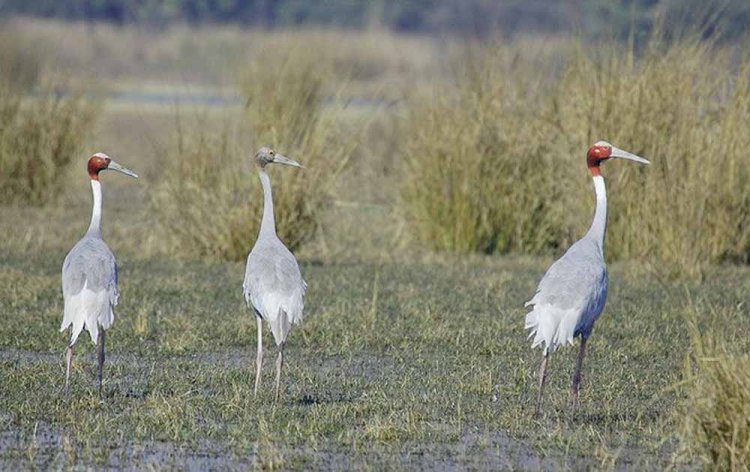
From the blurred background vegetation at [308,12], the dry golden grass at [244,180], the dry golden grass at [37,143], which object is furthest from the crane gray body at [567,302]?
the blurred background vegetation at [308,12]

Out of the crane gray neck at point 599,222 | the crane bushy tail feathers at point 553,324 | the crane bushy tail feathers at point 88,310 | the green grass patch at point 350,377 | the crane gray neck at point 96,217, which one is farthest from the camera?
the crane gray neck at point 96,217

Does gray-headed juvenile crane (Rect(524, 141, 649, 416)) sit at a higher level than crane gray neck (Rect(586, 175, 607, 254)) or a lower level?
lower

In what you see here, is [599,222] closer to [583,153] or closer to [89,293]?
[89,293]

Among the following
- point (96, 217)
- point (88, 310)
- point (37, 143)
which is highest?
point (96, 217)

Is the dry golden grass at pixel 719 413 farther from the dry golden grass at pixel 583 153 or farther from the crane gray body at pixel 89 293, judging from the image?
the dry golden grass at pixel 583 153

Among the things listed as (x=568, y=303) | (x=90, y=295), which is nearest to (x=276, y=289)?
(x=90, y=295)

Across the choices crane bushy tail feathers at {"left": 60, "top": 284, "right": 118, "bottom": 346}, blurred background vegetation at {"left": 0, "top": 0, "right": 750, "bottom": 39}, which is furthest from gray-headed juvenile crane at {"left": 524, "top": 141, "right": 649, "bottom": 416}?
blurred background vegetation at {"left": 0, "top": 0, "right": 750, "bottom": 39}

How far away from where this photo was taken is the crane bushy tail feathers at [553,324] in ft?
24.3

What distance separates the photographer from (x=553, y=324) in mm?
7434

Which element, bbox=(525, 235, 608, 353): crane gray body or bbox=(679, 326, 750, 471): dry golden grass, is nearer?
bbox=(679, 326, 750, 471): dry golden grass

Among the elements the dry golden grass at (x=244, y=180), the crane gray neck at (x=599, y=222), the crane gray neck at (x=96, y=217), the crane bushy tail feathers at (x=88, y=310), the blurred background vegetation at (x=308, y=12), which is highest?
the crane gray neck at (x=599, y=222)

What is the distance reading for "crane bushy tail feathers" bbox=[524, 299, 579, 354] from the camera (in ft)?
24.3

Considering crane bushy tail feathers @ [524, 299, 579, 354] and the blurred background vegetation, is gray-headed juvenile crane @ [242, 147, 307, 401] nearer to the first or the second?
crane bushy tail feathers @ [524, 299, 579, 354]

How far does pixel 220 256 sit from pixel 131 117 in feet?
52.9
